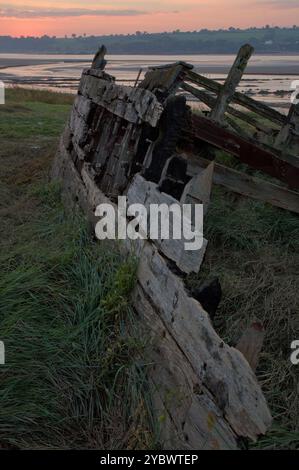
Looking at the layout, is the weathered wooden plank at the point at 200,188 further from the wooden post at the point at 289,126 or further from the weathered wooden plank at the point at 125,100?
the wooden post at the point at 289,126

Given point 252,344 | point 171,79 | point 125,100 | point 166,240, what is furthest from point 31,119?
point 252,344

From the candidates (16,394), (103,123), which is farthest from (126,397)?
(103,123)

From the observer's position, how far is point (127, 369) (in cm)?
372

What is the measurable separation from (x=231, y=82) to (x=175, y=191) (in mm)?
4324

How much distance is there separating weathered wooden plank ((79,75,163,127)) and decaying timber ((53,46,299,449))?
18 millimetres

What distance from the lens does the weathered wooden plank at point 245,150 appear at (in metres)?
6.28

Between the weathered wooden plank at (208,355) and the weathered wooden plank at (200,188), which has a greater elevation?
the weathered wooden plank at (200,188)

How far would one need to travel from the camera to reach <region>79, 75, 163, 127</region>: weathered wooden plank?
194 inches

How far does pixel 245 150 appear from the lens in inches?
248

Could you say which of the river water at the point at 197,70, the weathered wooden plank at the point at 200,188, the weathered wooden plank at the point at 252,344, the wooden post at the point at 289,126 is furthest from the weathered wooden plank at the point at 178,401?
the river water at the point at 197,70

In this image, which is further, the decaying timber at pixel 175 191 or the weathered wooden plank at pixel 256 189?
the weathered wooden plank at pixel 256 189

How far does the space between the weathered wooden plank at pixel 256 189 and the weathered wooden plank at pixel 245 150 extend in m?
0.14

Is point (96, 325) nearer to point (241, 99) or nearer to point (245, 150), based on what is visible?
point (245, 150)

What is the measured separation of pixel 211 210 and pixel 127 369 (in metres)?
3.25
